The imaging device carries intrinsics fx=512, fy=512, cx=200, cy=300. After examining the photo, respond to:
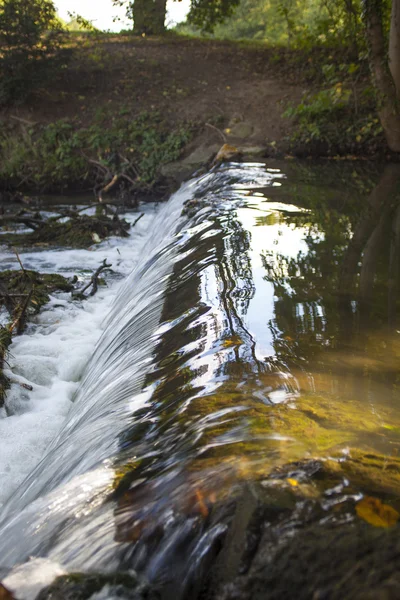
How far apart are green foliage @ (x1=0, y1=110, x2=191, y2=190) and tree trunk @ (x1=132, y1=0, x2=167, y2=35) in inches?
283

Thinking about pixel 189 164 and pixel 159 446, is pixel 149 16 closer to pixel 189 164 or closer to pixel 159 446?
pixel 189 164

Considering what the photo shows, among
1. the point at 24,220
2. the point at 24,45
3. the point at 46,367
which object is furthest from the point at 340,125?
the point at 46,367

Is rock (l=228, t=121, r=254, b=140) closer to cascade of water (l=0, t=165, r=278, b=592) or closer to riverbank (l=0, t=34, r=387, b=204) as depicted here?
riverbank (l=0, t=34, r=387, b=204)

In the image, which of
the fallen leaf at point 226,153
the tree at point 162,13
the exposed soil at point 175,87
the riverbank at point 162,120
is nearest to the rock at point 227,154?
the fallen leaf at point 226,153

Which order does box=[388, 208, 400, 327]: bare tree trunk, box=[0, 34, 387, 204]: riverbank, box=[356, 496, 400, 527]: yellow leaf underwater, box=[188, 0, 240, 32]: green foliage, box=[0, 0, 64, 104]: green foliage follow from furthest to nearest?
1. box=[188, 0, 240, 32]: green foliage
2. box=[0, 0, 64, 104]: green foliage
3. box=[0, 34, 387, 204]: riverbank
4. box=[388, 208, 400, 327]: bare tree trunk
5. box=[356, 496, 400, 527]: yellow leaf underwater

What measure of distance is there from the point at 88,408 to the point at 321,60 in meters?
15.9

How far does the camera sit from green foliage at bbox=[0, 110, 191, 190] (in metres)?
13.1

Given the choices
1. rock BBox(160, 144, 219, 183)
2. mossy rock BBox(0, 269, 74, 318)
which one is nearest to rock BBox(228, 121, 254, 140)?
rock BBox(160, 144, 219, 183)

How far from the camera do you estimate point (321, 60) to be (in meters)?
15.9

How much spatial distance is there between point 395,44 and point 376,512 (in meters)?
10.1

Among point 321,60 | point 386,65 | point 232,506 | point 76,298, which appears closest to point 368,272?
point 232,506

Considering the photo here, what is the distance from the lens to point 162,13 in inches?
754

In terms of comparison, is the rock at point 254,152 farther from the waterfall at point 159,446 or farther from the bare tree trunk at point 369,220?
the waterfall at point 159,446

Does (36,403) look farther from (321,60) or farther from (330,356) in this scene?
(321,60)
